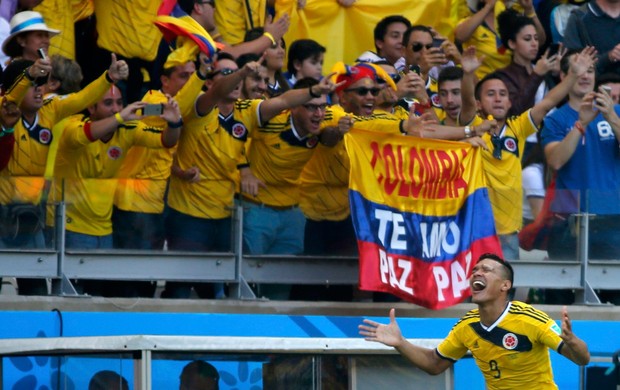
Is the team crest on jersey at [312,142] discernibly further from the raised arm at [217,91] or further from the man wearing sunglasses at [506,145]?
the man wearing sunglasses at [506,145]

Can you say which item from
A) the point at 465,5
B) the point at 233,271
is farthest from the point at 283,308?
the point at 465,5

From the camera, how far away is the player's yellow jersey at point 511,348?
9.38 metres

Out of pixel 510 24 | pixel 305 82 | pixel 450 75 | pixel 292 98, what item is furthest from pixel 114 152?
pixel 510 24

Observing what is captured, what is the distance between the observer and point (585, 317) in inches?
476

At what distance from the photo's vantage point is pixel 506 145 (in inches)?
492

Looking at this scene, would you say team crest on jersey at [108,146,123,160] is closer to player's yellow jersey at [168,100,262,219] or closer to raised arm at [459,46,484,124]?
player's yellow jersey at [168,100,262,219]

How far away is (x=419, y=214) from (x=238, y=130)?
1.53m

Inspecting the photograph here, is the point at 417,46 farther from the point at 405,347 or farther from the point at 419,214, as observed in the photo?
the point at 405,347

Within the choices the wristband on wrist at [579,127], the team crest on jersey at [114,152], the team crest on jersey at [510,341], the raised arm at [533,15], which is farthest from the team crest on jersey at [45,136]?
the raised arm at [533,15]

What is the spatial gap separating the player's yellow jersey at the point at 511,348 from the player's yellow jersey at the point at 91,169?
3013mm

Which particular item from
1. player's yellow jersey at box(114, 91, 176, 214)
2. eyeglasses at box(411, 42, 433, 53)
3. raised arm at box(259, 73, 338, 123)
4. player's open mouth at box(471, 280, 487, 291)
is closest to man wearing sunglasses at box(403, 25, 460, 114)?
eyeglasses at box(411, 42, 433, 53)

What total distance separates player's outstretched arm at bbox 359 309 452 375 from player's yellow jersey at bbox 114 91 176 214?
2.58 metres

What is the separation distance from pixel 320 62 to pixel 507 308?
4164 mm

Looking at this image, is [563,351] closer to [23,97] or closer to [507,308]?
[507,308]
